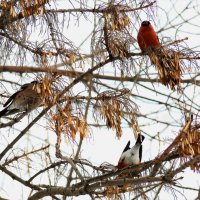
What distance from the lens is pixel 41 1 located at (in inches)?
127

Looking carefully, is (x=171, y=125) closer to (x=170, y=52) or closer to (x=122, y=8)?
(x=170, y=52)

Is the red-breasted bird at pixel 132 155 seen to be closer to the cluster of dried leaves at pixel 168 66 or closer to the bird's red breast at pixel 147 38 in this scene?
the bird's red breast at pixel 147 38

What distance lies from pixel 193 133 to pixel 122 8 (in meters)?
1.00

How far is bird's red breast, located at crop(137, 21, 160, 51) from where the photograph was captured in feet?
10.5

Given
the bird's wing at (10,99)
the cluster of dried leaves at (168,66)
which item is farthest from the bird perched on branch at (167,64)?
the bird's wing at (10,99)

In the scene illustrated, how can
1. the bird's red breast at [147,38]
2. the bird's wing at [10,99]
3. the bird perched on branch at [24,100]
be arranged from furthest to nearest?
1. the bird's wing at [10,99]
2. the bird perched on branch at [24,100]
3. the bird's red breast at [147,38]

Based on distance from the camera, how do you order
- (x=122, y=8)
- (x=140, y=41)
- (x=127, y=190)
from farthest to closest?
(x=140, y=41) → (x=122, y=8) → (x=127, y=190)

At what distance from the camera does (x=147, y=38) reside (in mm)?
3506

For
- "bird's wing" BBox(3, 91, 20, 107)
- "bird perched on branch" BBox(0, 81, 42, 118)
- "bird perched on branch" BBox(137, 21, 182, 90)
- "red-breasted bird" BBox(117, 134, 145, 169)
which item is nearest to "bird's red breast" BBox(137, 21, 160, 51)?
"bird perched on branch" BBox(137, 21, 182, 90)

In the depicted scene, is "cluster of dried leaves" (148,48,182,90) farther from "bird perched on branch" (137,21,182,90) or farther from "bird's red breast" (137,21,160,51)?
"bird's red breast" (137,21,160,51)

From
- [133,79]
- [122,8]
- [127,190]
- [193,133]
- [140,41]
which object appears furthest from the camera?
[140,41]

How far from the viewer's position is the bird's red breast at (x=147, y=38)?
3194 millimetres

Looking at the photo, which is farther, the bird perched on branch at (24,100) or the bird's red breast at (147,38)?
the bird perched on branch at (24,100)

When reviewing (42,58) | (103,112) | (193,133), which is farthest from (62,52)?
(193,133)
